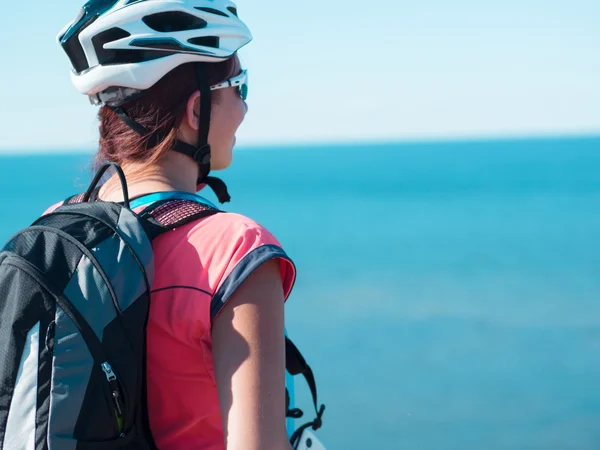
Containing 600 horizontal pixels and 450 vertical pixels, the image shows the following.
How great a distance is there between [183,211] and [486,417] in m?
6.07

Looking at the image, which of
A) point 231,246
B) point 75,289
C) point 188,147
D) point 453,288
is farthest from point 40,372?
point 453,288

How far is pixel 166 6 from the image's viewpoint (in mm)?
1814

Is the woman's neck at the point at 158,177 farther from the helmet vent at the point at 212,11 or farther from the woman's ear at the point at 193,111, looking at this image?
the helmet vent at the point at 212,11

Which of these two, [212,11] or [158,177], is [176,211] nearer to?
[158,177]

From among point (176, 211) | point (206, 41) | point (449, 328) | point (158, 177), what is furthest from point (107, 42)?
point (449, 328)

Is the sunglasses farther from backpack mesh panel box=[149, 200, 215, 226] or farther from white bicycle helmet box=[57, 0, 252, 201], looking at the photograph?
backpack mesh panel box=[149, 200, 215, 226]

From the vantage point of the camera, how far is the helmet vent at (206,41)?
1.76m

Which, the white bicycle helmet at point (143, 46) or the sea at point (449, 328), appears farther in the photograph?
the sea at point (449, 328)

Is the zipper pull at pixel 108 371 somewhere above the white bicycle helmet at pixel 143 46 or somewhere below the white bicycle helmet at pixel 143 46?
below

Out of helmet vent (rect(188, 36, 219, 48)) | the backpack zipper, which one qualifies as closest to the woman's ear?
helmet vent (rect(188, 36, 219, 48))

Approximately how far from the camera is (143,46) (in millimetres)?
1741

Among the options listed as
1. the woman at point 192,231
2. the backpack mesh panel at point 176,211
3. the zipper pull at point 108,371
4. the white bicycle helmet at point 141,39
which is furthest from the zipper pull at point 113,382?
the white bicycle helmet at point 141,39

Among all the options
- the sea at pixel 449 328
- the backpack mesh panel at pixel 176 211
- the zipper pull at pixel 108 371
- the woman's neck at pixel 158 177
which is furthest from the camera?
the sea at pixel 449 328

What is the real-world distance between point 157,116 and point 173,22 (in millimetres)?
242
